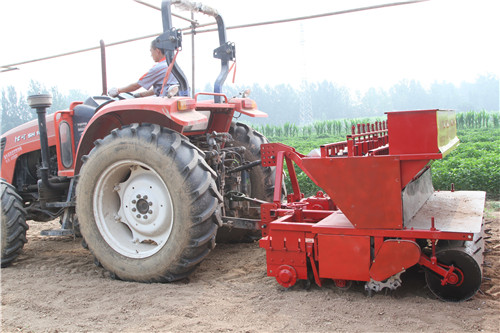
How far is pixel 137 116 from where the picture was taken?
4418 mm

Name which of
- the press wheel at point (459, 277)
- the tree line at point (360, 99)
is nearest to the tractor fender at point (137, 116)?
the press wheel at point (459, 277)

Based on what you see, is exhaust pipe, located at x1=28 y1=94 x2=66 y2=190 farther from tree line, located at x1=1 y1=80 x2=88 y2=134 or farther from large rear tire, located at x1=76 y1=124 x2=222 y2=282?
tree line, located at x1=1 y1=80 x2=88 y2=134

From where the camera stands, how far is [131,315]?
10.9 feet

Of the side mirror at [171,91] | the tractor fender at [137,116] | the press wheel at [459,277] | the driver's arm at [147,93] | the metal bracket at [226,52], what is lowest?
the press wheel at [459,277]

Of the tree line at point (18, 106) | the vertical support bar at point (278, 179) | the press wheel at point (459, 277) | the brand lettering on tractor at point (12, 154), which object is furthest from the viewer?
the tree line at point (18, 106)

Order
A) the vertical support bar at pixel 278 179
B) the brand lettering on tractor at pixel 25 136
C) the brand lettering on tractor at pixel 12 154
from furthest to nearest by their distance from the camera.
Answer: the brand lettering on tractor at pixel 12 154 < the brand lettering on tractor at pixel 25 136 < the vertical support bar at pixel 278 179

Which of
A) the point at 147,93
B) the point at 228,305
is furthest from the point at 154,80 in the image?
the point at 228,305

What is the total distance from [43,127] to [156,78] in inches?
54.7

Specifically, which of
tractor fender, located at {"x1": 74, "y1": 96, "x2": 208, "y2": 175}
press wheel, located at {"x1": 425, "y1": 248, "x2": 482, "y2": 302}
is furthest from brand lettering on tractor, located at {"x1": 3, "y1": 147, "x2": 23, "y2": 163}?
press wheel, located at {"x1": 425, "y1": 248, "x2": 482, "y2": 302}

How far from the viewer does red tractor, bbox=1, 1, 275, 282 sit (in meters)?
3.83

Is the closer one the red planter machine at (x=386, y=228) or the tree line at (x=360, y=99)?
the red planter machine at (x=386, y=228)

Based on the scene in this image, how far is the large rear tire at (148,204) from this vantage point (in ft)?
12.4

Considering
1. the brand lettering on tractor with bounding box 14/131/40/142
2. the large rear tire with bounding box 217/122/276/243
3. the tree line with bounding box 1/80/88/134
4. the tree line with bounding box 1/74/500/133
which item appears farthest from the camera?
the tree line with bounding box 1/74/500/133

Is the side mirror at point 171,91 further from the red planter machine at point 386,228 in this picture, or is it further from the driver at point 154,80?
the red planter machine at point 386,228
